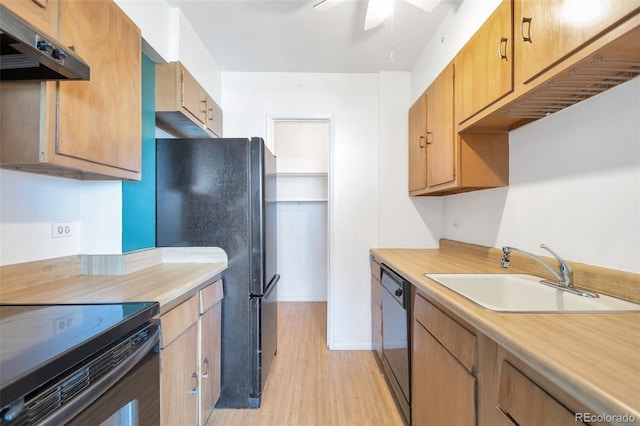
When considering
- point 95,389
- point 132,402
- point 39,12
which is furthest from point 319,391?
point 39,12

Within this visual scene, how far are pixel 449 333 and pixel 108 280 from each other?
5.02 feet

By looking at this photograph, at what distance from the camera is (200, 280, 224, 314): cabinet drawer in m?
1.48

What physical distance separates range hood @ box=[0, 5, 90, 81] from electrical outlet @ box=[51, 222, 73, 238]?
67 cm

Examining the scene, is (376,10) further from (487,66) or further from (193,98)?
(193,98)

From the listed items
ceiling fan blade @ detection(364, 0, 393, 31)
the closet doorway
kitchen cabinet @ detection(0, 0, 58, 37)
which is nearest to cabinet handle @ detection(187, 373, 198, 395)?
kitchen cabinet @ detection(0, 0, 58, 37)

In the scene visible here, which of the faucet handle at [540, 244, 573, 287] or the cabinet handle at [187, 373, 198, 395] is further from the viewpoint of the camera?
the cabinet handle at [187, 373, 198, 395]

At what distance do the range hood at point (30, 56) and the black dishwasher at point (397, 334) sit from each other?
1.68 m

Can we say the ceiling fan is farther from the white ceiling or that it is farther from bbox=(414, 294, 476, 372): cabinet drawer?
bbox=(414, 294, 476, 372): cabinet drawer

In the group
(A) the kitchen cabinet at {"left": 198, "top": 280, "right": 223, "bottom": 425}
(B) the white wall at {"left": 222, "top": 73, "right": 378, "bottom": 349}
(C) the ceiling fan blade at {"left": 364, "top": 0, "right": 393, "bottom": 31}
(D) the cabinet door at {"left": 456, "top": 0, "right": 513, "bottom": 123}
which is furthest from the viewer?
(B) the white wall at {"left": 222, "top": 73, "right": 378, "bottom": 349}

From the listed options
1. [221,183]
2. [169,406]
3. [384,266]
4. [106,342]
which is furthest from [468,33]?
[169,406]

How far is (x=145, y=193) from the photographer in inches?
66.5

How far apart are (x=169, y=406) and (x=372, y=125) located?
2524mm

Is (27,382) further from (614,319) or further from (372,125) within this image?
(372,125)

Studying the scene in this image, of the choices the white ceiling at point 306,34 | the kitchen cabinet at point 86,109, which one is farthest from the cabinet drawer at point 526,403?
the white ceiling at point 306,34
